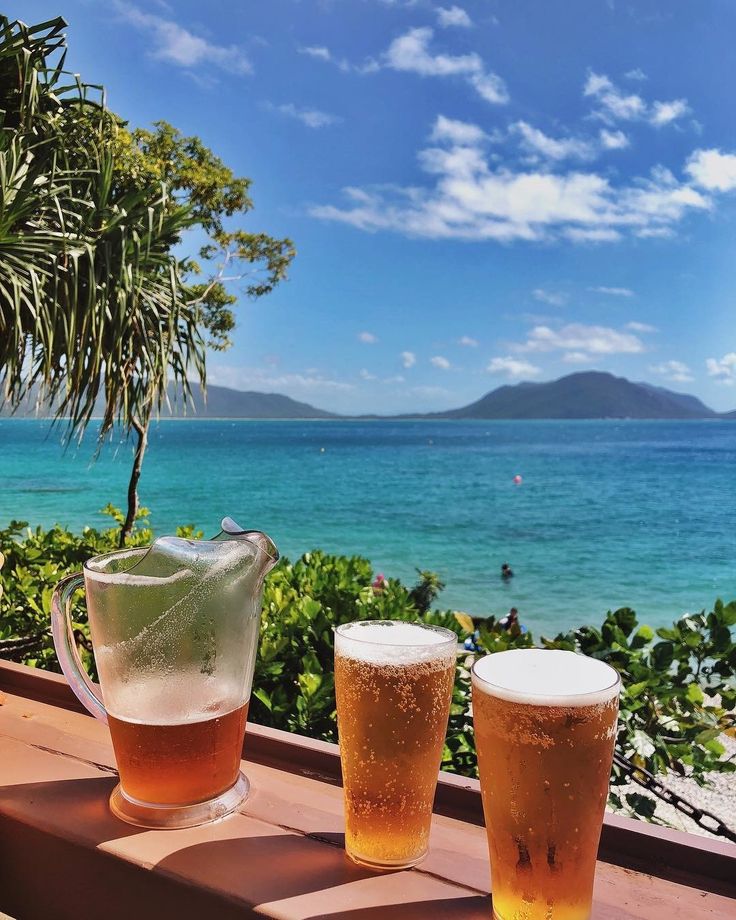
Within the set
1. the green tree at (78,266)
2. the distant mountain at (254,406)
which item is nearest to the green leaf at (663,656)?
the green tree at (78,266)

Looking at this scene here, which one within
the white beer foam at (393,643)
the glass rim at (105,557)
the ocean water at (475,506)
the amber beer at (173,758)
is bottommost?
the ocean water at (475,506)

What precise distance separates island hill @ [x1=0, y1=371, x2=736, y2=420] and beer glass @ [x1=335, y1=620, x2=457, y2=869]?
109 meters

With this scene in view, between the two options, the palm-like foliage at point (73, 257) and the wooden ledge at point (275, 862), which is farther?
the palm-like foliage at point (73, 257)

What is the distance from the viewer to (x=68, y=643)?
30.0 inches

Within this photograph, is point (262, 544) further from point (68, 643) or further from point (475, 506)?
point (475, 506)

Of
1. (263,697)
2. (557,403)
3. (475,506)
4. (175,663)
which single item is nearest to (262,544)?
(175,663)

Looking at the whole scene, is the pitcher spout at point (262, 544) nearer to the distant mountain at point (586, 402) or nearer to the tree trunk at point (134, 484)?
the tree trunk at point (134, 484)

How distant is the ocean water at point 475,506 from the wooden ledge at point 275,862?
12.6 feet

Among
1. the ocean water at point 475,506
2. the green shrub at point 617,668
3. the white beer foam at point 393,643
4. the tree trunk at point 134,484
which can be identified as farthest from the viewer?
the ocean water at point 475,506

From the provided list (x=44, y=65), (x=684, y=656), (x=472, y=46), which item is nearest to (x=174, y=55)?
(x=472, y=46)

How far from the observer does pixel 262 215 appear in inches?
3063

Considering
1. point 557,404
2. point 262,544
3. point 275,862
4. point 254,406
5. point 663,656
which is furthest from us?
point 557,404

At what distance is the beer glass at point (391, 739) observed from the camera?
63 centimetres

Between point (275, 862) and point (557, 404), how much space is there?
118m
